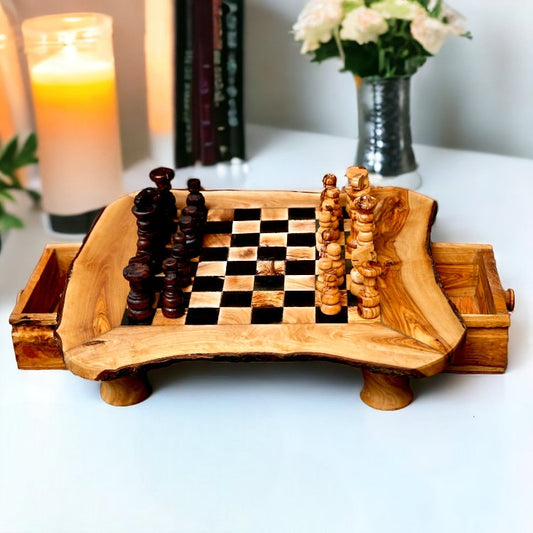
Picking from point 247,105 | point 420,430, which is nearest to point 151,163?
point 247,105

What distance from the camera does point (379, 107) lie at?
1.54m

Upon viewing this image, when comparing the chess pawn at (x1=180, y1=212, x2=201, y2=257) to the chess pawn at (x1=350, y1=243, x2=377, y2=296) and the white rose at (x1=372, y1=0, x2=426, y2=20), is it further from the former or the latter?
the white rose at (x1=372, y1=0, x2=426, y2=20)

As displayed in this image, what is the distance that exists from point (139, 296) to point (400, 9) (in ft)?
2.47

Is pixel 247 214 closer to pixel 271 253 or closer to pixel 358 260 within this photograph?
pixel 271 253

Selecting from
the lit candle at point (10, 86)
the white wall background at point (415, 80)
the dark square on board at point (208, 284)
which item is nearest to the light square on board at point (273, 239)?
the dark square on board at point (208, 284)

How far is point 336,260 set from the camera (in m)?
1.04

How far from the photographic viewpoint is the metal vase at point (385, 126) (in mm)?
1532

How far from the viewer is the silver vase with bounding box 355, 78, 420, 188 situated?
1.53 m

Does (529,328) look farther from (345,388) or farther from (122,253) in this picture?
(122,253)

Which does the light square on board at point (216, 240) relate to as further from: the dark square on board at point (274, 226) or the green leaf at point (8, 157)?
the green leaf at point (8, 157)

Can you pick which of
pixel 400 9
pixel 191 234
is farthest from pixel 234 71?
pixel 191 234

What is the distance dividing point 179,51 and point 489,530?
1.19m

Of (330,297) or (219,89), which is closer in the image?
(330,297)

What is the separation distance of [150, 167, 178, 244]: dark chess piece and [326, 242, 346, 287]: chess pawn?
0.26 metres
